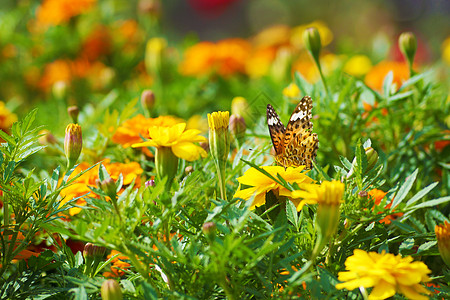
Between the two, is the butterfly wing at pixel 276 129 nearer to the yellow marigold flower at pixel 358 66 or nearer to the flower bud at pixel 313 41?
the flower bud at pixel 313 41

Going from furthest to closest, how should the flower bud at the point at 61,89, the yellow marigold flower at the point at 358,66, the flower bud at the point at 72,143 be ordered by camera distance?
the yellow marigold flower at the point at 358,66 → the flower bud at the point at 61,89 → the flower bud at the point at 72,143

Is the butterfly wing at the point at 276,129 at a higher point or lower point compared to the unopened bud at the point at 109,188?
lower

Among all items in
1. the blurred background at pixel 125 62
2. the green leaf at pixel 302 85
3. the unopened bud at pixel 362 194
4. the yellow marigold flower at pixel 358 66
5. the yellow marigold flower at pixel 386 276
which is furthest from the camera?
the yellow marigold flower at pixel 358 66

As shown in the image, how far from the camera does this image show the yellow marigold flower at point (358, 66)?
5.77 ft

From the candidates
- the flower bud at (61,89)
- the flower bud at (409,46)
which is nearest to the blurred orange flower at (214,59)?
the flower bud at (61,89)

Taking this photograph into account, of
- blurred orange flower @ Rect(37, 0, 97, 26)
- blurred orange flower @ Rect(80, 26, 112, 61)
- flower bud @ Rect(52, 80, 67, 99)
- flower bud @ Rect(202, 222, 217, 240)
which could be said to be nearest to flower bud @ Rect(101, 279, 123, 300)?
flower bud @ Rect(202, 222, 217, 240)

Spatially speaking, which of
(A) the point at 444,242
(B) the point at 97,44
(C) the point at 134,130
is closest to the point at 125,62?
(B) the point at 97,44

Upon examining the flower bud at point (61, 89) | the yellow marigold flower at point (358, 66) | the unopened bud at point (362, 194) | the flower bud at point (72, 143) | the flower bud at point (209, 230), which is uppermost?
the flower bud at point (61, 89)

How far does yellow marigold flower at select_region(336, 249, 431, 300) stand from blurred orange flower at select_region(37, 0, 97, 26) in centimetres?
135

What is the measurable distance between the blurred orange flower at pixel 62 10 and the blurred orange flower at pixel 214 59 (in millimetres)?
399

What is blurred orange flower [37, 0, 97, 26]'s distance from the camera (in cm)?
158

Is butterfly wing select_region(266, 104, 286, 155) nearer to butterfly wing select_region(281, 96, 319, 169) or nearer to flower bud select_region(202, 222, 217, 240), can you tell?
butterfly wing select_region(281, 96, 319, 169)

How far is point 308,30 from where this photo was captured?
104cm

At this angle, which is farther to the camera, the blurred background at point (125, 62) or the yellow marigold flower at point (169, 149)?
the blurred background at point (125, 62)
